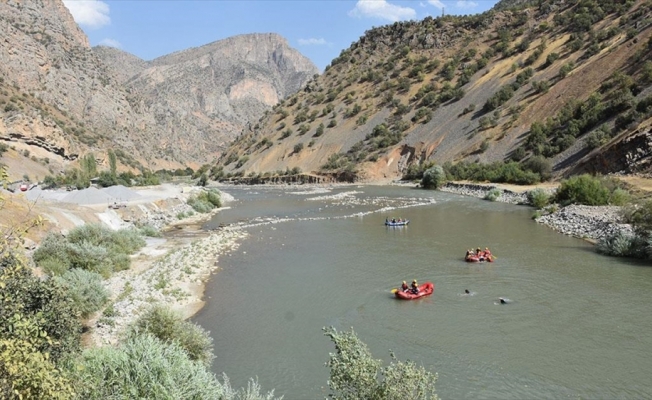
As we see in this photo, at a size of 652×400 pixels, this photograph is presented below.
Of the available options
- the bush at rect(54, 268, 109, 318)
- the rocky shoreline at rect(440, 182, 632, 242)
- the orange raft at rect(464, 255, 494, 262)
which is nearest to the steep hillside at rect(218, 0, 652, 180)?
the rocky shoreline at rect(440, 182, 632, 242)

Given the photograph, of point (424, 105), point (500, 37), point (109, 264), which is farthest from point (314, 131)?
point (109, 264)

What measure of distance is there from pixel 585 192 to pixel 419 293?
71.3 feet

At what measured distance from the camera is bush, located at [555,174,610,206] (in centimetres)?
3145

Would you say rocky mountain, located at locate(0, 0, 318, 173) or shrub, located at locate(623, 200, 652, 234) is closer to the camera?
shrub, located at locate(623, 200, 652, 234)

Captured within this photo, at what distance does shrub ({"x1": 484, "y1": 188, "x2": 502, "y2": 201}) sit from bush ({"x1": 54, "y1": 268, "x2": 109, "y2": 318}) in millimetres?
37087

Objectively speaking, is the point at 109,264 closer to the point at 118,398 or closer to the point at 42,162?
the point at 118,398

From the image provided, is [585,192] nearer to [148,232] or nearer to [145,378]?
[148,232]

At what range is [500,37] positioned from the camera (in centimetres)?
8819

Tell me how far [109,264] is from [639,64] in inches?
2310

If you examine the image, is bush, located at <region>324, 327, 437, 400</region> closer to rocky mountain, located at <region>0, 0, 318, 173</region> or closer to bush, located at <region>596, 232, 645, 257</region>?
bush, located at <region>596, 232, 645, 257</region>

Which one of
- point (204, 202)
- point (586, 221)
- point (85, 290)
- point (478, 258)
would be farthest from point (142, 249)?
point (586, 221)

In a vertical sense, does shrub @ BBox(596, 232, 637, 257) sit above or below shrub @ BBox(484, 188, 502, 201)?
below

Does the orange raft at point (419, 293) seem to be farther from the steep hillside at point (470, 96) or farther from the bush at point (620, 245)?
the steep hillside at point (470, 96)

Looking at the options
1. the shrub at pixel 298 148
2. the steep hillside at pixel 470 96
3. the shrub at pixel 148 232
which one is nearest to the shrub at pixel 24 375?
the shrub at pixel 148 232
